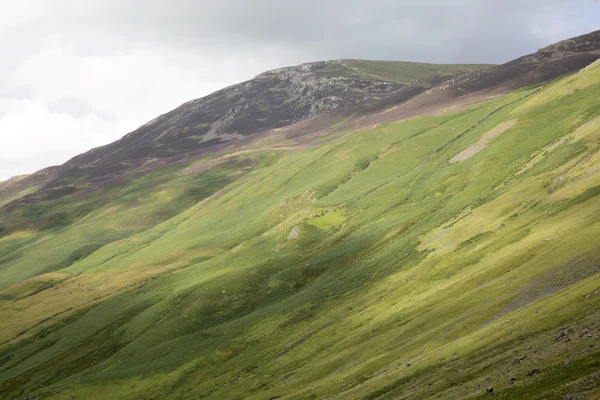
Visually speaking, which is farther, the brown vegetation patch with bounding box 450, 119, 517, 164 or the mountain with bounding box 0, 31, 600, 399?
the brown vegetation patch with bounding box 450, 119, 517, 164

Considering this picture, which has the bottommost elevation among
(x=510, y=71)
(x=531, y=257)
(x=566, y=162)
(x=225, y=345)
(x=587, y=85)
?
(x=225, y=345)

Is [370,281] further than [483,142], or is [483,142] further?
[483,142]

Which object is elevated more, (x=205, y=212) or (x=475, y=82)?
(x=475, y=82)

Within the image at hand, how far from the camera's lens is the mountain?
40.4 meters

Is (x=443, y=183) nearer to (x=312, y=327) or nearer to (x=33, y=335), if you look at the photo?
(x=312, y=327)

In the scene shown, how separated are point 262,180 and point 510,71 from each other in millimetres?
96576

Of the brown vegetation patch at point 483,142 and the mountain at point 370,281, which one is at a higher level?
the brown vegetation patch at point 483,142

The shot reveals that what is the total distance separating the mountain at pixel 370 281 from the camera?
4041 cm

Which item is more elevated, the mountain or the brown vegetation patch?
the brown vegetation patch

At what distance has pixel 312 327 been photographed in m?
72.1

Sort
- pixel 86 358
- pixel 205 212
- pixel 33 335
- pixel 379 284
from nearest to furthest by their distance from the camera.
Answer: pixel 379 284 → pixel 86 358 → pixel 33 335 → pixel 205 212

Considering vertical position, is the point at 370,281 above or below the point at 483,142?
below

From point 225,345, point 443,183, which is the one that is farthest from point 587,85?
point 225,345

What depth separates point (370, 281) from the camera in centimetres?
7988
